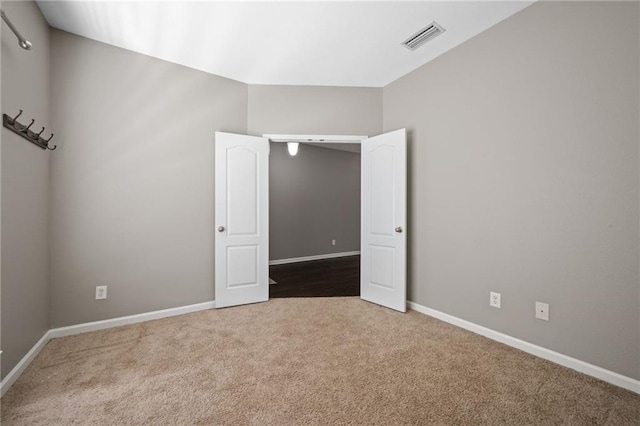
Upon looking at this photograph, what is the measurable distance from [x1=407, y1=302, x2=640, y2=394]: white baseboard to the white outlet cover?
22 cm

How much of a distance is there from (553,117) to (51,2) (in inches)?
149

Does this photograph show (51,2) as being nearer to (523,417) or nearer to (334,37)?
(334,37)

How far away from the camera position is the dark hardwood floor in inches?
160

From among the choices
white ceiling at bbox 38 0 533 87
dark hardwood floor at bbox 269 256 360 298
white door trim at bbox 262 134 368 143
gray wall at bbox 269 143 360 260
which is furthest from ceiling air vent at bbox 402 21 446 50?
gray wall at bbox 269 143 360 260

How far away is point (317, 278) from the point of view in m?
4.86

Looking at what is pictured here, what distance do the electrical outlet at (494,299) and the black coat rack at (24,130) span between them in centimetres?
356

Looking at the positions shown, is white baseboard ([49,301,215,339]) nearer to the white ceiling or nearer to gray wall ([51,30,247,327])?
gray wall ([51,30,247,327])

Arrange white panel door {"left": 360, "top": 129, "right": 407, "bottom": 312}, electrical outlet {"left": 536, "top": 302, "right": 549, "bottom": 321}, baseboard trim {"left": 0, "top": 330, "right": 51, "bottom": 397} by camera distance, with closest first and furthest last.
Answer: baseboard trim {"left": 0, "top": 330, "right": 51, "bottom": 397} → electrical outlet {"left": 536, "top": 302, "right": 549, "bottom": 321} → white panel door {"left": 360, "top": 129, "right": 407, "bottom": 312}

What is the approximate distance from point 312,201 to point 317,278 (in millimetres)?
2252

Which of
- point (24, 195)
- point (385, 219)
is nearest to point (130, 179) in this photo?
point (24, 195)

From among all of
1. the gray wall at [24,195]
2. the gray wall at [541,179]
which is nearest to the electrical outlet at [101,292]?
the gray wall at [24,195]

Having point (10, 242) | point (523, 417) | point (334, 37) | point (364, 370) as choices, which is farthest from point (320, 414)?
point (334, 37)

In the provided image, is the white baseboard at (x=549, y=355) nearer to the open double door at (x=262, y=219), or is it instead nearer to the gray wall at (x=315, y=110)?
the open double door at (x=262, y=219)

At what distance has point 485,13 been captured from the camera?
2.42m
